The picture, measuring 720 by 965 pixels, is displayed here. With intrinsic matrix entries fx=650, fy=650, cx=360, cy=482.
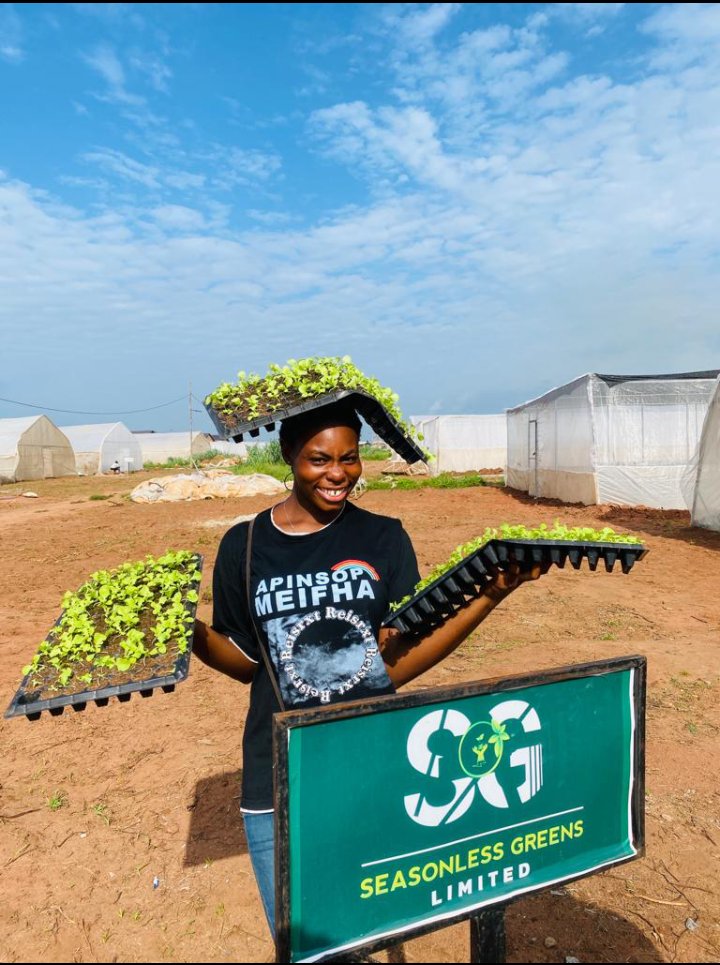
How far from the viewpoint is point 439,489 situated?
80.6ft

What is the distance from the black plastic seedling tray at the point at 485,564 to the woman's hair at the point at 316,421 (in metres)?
0.60

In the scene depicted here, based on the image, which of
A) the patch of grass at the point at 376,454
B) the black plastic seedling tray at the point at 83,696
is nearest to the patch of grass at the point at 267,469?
the patch of grass at the point at 376,454

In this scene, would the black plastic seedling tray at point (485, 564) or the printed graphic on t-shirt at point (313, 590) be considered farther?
the printed graphic on t-shirt at point (313, 590)

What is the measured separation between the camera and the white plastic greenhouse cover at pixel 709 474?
13242mm

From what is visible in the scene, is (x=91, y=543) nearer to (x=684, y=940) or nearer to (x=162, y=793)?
(x=162, y=793)

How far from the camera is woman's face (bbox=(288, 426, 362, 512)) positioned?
207 cm

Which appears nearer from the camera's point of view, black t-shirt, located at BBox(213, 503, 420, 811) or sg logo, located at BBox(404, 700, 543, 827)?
sg logo, located at BBox(404, 700, 543, 827)

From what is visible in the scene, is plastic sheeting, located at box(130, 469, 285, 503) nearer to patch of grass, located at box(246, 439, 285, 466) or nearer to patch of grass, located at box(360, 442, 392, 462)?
patch of grass, located at box(246, 439, 285, 466)

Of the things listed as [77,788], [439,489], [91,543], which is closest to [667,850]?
[77,788]

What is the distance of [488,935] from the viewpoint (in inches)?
63.1

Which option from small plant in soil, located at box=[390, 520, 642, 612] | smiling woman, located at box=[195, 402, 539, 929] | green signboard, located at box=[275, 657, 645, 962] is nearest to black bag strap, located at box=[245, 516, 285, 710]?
smiling woman, located at box=[195, 402, 539, 929]

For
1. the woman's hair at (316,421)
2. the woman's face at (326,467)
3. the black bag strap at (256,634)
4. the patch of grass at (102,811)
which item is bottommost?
the patch of grass at (102,811)

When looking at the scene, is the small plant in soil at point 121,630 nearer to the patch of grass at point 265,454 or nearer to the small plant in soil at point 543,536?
the small plant in soil at point 543,536

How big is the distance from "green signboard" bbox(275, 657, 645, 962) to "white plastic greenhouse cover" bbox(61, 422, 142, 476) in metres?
44.5
